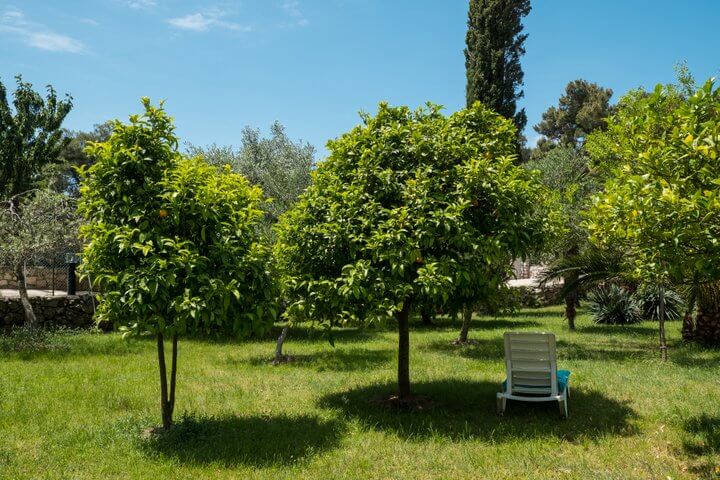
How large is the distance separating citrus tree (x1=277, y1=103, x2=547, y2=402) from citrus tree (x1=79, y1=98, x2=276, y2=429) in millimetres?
1168

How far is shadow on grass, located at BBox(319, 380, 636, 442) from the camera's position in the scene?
7109mm

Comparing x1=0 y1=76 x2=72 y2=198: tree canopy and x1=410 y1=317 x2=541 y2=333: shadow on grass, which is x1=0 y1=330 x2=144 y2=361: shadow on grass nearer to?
x1=0 y1=76 x2=72 y2=198: tree canopy

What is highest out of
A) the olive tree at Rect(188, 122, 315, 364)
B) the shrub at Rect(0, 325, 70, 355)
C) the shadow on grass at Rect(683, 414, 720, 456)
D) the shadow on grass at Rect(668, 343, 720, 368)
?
the olive tree at Rect(188, 122, 315, 364)

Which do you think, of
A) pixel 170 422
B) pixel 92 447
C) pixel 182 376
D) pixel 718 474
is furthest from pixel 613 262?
pixel 92 447

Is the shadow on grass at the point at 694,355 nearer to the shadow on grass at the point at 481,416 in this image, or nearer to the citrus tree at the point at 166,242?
the shadow on grass at the point at 481,416

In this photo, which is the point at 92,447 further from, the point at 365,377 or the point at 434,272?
the point at 365,377

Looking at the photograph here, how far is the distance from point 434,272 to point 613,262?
987cm

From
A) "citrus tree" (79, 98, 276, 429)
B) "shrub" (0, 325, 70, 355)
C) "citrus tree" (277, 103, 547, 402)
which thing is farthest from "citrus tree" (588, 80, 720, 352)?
"shrub" (0, 325, 70, 355)

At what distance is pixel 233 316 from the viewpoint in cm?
654

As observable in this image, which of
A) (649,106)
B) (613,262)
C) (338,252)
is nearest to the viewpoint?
(649,106)

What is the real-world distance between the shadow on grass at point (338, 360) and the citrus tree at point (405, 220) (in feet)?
11.3

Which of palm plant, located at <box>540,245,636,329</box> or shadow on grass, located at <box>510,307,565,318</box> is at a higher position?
palm plant, located at <box>540,245,636,329</box>

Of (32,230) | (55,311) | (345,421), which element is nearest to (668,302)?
(345,421)

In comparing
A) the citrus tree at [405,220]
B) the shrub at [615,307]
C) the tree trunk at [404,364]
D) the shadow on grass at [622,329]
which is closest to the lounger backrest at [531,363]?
the citrus tree at [405,220]
